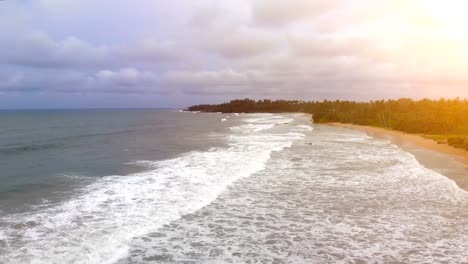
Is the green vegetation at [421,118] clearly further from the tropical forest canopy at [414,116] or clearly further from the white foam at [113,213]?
the white foam at [113,213]

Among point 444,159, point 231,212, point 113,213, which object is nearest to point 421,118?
point 444,159

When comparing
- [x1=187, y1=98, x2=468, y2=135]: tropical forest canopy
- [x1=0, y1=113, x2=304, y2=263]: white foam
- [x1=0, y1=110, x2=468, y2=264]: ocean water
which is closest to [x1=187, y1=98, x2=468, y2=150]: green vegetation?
[x1=187, y1=98, x2=468, y2=135]: tropical forest canopy

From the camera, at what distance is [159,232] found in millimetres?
12398

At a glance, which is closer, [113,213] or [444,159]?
[113,213]

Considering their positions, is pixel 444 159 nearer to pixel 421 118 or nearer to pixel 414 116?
pixel 421 118

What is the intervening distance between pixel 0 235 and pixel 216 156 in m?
18.9

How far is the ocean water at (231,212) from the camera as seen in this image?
10727 mm

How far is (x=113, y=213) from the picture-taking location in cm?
1437

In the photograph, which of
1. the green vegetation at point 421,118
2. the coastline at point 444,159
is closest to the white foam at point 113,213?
the coastline at point 444,159

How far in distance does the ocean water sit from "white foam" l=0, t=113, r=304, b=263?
4 cm

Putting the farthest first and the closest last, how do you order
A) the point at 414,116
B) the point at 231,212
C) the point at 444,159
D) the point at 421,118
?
the point at 414,116 → the point at 421,118 → the point at 444,159 → the point at 231,212

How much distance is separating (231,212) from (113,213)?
Answer: 14.2 feet

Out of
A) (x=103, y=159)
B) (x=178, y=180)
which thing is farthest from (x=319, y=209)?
(x=103, y=159)

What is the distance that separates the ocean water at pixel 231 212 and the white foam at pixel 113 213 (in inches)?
1.6
